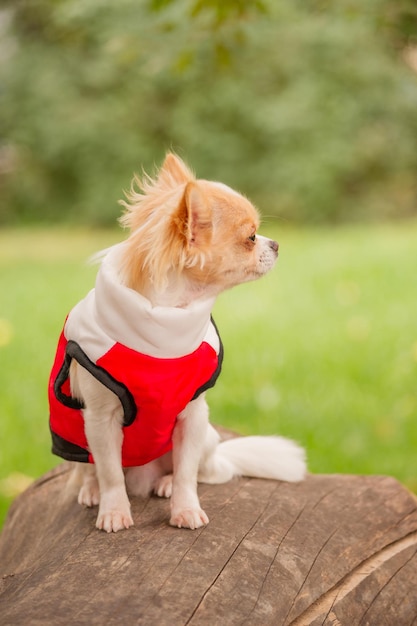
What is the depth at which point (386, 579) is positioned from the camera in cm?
Result: 236

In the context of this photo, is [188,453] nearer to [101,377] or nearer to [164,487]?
[164,487]

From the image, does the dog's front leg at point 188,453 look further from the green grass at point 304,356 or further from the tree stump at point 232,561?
the green grass at point 304,356

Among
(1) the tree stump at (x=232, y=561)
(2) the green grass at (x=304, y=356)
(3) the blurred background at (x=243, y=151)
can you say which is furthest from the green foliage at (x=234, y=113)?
(1) the tree stump at (x=232, y=561)

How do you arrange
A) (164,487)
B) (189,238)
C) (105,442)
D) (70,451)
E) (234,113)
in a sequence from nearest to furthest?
(189,238)
(105,442)
(70,451)
(164,487)
(234,113)

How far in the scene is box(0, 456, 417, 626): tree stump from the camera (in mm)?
1924

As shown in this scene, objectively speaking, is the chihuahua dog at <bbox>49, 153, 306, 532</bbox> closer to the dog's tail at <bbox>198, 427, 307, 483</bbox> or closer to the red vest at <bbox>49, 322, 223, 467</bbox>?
the red vest at <bbox>49, 322, 223, 467</bbox>

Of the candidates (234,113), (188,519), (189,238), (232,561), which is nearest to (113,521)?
(188,519)

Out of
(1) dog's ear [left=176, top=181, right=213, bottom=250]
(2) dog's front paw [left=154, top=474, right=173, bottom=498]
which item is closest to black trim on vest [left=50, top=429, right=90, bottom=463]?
(2) dog's front paw [left=154, top=474, right=173, bottom=498]

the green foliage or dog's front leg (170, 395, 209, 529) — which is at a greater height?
the green foliage

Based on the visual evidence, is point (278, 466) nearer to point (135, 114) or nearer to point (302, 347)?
point (302, 347)

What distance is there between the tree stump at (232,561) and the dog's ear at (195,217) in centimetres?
85

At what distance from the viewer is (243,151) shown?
11141mm

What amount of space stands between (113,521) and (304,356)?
3.17 m

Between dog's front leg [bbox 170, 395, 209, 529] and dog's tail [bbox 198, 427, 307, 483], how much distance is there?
249mm
